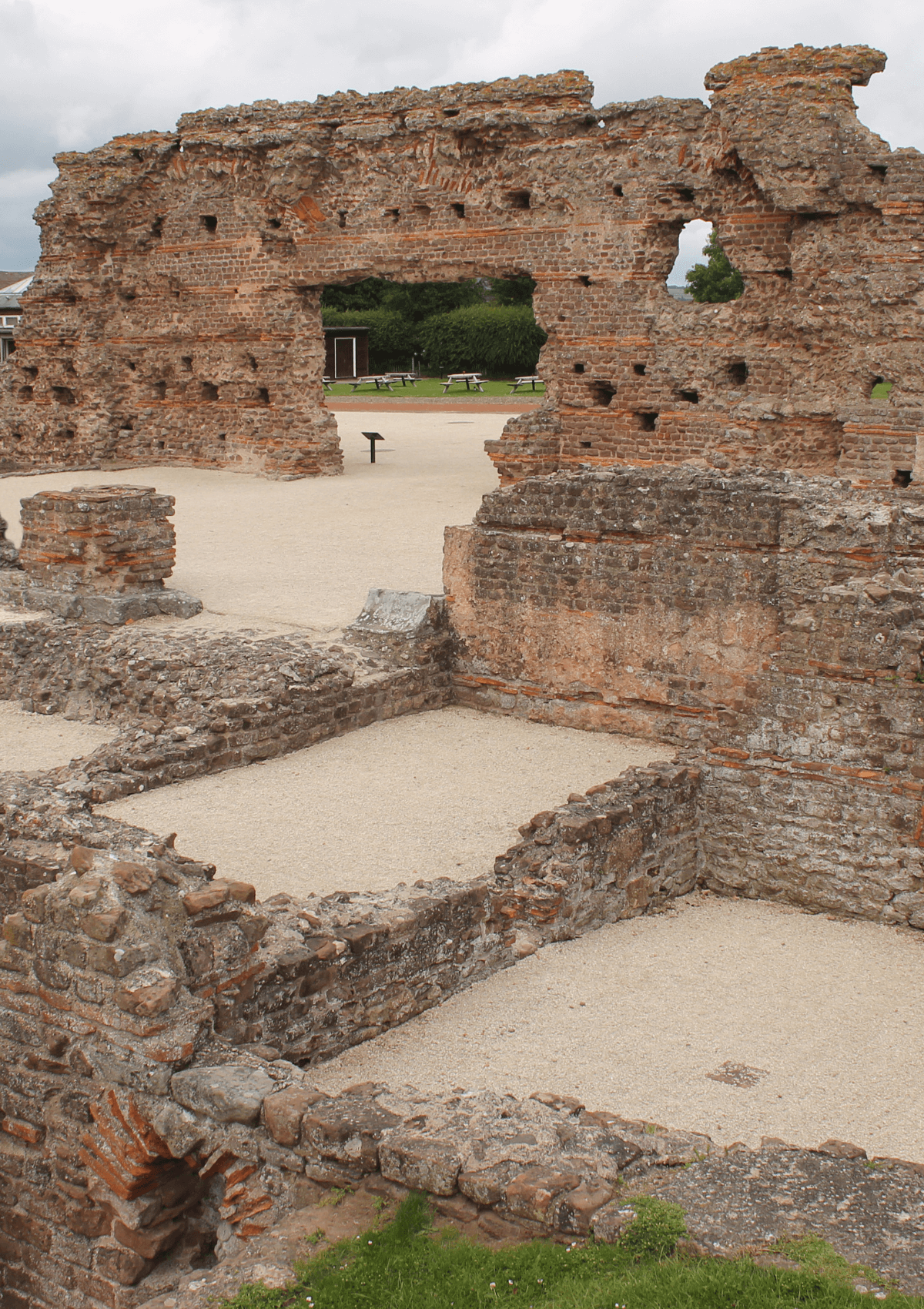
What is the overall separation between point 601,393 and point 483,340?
2162 cm

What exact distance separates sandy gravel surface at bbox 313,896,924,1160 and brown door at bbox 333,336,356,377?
114 ft

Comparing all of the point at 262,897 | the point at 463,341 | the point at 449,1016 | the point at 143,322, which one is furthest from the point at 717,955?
the point at 463,341

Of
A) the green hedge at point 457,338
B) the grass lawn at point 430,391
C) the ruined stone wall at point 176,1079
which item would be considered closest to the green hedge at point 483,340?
the green hedge at point 457,338

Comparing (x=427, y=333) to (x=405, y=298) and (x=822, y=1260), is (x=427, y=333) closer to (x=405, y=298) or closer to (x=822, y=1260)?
(x=405, y=298)

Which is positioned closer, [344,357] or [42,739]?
[42,739]

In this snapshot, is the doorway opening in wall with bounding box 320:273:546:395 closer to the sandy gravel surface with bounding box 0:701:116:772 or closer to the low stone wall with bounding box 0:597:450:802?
the low stone wall with bounding box 0:597:450:802

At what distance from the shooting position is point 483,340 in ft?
123

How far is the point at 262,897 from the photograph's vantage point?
617 cm

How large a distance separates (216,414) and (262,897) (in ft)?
47.5

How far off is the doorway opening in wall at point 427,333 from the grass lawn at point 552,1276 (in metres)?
32.4

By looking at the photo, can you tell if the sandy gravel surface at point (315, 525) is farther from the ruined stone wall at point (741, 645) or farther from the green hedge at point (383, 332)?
the green hedge at point (383, 332)

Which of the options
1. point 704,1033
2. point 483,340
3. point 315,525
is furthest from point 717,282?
point 704,1033

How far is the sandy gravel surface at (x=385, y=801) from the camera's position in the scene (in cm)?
659

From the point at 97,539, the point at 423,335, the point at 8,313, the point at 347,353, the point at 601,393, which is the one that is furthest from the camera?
the point at 8,313
